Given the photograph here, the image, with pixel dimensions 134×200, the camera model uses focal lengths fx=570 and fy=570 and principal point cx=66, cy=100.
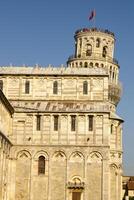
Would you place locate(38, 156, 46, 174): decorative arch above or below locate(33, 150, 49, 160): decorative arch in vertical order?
below

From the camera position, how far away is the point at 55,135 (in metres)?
61.1

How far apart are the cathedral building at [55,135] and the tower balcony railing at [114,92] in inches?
1137

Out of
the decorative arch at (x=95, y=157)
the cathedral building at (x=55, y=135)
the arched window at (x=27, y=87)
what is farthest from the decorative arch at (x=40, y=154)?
the arched window at (x=27, y=87)

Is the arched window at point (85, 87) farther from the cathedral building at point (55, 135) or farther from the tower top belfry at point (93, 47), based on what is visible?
the tower top belfry at point (93, 47)

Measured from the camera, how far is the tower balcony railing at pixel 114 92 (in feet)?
309

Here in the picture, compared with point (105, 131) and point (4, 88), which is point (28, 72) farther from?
point (105, 131)

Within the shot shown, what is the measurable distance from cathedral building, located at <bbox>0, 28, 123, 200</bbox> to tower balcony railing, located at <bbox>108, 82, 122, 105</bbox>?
94.8 feet

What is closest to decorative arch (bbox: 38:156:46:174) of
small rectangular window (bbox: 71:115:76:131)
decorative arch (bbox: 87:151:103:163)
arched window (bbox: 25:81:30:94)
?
small rectangular window (bbox: 71:115:76:131)

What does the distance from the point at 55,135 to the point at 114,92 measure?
35.4 m

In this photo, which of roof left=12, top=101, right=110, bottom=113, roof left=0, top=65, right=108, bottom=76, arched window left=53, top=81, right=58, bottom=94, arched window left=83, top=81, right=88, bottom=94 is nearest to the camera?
roof left=12, top=101, right=110, bottom=113

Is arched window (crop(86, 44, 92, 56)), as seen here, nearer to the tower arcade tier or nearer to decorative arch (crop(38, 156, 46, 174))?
the tower arcade tier

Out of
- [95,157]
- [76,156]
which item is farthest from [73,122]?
[95,157]

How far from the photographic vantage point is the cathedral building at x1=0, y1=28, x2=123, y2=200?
5962 cm

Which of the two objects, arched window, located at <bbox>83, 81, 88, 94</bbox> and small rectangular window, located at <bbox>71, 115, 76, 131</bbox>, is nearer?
small rectangular window, located at <bbox>71, 115, 76, 131</bbox>
